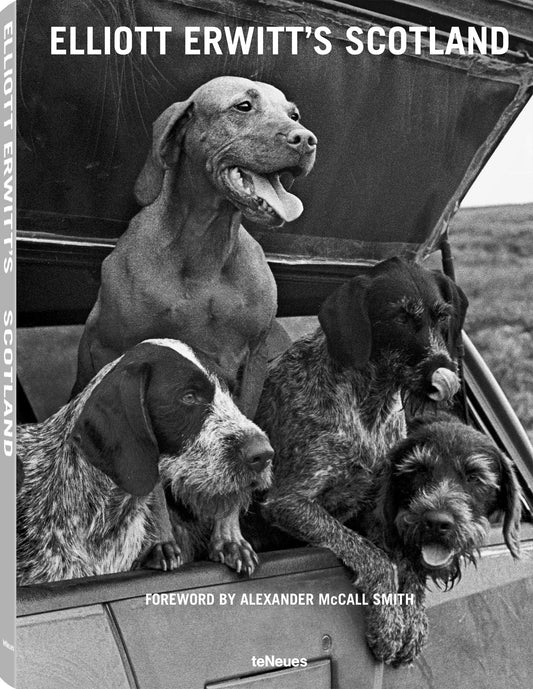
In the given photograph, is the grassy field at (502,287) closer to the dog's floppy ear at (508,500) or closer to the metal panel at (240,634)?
the dog's floppy ear at (508,500)

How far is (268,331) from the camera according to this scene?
3686 mm

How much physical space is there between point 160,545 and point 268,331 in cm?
79

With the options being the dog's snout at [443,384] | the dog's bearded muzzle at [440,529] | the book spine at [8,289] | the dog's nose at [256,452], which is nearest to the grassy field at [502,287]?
the dog's snout at [443,384]

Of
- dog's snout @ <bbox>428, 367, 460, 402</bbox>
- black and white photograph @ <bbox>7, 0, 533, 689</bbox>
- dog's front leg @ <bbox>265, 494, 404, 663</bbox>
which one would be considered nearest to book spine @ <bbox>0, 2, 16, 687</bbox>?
black and white photograph @ <bbox>7, 0, 533, 689</bbox>

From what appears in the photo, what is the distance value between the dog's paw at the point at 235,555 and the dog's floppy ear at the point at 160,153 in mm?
1011

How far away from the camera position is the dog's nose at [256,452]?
324 centimetres

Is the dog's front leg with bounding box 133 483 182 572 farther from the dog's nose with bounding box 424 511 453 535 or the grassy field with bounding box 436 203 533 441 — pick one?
the grassy field with bounding box 436 203 533 441

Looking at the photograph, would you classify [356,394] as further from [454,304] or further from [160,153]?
[160,153]

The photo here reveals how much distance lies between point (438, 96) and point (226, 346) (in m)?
1.00

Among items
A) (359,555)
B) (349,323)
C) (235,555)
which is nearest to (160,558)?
(235,555)

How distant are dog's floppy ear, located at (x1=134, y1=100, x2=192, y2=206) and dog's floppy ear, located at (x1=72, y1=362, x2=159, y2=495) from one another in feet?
1.86

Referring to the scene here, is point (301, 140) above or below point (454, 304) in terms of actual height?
above

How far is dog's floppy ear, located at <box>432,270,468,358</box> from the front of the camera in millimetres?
3631

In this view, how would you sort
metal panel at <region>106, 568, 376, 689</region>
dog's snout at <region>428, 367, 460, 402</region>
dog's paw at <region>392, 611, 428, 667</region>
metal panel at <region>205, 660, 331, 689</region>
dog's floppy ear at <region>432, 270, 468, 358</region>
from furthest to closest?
dog's floppy ear at <region>432, 270, 468, 358</region>
dog's snout at <region>428, 367, 460, 402</region>
dog's paw at <region>392, 611, 428, 667</region>
metal panel at <region>205, 660, 331, 689</region>
metal panel at <region>106, 568, 376, 689</region>
